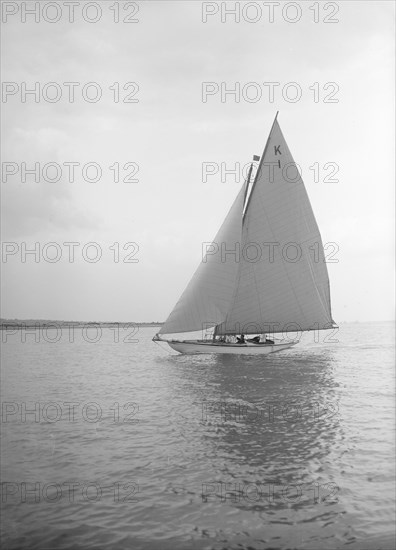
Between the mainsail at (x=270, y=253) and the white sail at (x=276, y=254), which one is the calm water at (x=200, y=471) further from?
the white sail at (x=276, y=254)

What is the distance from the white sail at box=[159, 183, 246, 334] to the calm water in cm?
1477

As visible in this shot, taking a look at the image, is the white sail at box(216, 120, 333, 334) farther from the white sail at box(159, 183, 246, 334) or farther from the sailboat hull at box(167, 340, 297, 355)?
the white sail at box(159, 183, 246, 334)

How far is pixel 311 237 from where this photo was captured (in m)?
44.1

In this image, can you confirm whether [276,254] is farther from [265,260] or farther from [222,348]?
[222,348]

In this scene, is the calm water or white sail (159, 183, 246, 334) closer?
the calm water

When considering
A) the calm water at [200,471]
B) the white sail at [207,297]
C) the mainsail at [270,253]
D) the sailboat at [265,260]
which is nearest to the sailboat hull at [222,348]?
the sailboat at [265,260]

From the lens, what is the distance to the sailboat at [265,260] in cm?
4091

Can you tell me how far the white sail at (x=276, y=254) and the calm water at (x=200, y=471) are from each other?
690 inches

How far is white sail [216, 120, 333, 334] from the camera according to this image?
4181cm

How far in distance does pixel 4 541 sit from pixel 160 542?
2827mm

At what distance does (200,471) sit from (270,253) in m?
31.9

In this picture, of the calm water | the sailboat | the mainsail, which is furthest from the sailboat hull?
the calm water

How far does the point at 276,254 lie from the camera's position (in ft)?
139

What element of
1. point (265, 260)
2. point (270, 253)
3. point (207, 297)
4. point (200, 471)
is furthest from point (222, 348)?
point (200, 471)
